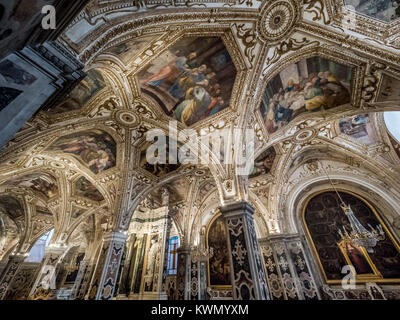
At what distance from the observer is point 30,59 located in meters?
2.10

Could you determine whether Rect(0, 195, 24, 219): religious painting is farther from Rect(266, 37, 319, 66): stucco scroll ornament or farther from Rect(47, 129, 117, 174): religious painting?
Rect(266, 37, 319, 66): stucco scroll ornament

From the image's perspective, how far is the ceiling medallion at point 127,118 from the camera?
640 cm

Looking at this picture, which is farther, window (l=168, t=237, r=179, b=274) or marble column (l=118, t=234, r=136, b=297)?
window (l=168, t=237, r=179, b=274)

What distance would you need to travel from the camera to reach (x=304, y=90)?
606cm

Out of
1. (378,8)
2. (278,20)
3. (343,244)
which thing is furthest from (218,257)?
(378,8)

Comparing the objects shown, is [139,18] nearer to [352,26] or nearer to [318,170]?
[352,26]

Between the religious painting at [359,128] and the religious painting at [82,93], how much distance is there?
9.09 meters

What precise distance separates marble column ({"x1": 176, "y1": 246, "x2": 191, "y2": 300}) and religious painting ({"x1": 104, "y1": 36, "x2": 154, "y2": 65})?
1014cm

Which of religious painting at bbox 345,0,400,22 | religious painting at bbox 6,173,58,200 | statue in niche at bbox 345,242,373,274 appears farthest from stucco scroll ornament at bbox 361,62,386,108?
religious painting at bbox 6,173,58,200

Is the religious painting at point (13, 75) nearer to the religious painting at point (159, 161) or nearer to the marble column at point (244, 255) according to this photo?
the marble column at point (244, 255)

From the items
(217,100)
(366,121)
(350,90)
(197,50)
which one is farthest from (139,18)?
(366,121)

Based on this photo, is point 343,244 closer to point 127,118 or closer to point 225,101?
point 225,101

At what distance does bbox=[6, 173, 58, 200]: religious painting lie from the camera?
965 cm
